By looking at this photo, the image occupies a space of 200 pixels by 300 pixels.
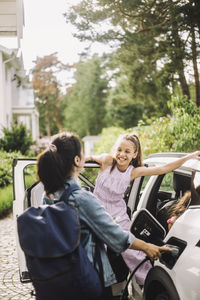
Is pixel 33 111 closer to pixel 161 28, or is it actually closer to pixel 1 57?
pixel 1 57

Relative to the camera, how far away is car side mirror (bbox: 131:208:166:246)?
9.93 ft

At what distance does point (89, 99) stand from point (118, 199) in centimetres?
5411

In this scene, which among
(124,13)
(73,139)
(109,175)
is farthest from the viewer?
(124,13)

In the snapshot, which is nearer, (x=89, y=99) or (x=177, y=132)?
(x=177, y=132)

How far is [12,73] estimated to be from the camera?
29797mm

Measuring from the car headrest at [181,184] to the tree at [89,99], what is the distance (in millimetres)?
51138

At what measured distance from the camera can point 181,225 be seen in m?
2.72

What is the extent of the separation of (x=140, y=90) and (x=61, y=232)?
589 inches

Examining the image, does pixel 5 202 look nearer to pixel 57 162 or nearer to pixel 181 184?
pixel 181 184

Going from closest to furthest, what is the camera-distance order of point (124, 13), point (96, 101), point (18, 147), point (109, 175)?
1. point (109, 175)
2. point (124, 13)
3. point (18, 147)
4. point (96, 101)

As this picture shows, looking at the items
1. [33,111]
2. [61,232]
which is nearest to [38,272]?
[61,232]

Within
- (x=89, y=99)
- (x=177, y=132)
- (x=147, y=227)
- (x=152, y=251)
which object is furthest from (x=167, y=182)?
(x=89, y=99)

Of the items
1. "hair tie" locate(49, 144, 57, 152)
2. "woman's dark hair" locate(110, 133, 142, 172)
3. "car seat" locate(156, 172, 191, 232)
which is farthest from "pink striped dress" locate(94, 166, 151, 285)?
"hair tie" locate(49, 144, 57, 152)

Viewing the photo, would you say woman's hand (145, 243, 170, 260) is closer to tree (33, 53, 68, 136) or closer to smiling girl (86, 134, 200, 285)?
smiling girl (86, 134, 200, 285)
